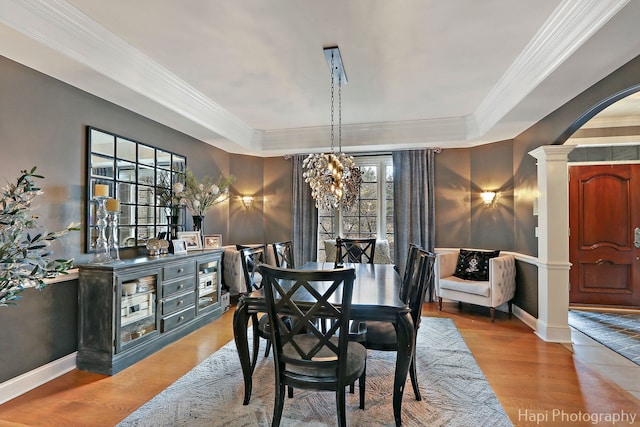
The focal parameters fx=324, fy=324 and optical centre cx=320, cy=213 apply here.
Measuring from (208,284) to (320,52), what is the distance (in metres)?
3.07

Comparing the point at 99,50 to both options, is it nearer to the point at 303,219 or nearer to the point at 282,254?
Result: the point at 282,254

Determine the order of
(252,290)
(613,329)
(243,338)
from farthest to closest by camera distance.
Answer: (613,329) < (252,290) < (243,338)

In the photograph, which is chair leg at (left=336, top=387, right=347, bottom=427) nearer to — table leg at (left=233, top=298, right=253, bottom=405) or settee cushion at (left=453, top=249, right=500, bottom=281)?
table leg at (left=233, top=298, right=253, bottom=405)

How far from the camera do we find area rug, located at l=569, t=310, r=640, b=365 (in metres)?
3.27

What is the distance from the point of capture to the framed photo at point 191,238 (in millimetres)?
4173

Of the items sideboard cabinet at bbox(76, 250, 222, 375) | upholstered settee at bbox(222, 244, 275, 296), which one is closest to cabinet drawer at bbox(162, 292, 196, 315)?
sideboard cabinet at bbox(76, 250, 222, 375)

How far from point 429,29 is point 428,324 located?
322 centimetres

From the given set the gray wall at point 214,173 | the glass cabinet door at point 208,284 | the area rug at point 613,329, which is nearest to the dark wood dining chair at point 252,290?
the glass cabinet door at point 208,284

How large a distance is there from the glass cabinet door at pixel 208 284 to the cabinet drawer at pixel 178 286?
0.59 ft

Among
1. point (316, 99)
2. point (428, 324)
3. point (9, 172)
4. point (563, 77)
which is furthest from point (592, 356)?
point (9, 172)

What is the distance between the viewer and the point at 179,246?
3893 mm

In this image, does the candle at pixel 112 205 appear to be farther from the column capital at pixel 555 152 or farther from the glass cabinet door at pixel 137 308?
the column capital at pixel 555 152

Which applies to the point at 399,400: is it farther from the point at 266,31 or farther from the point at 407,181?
the point at 407,181

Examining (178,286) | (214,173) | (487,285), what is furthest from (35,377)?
(487,285)
